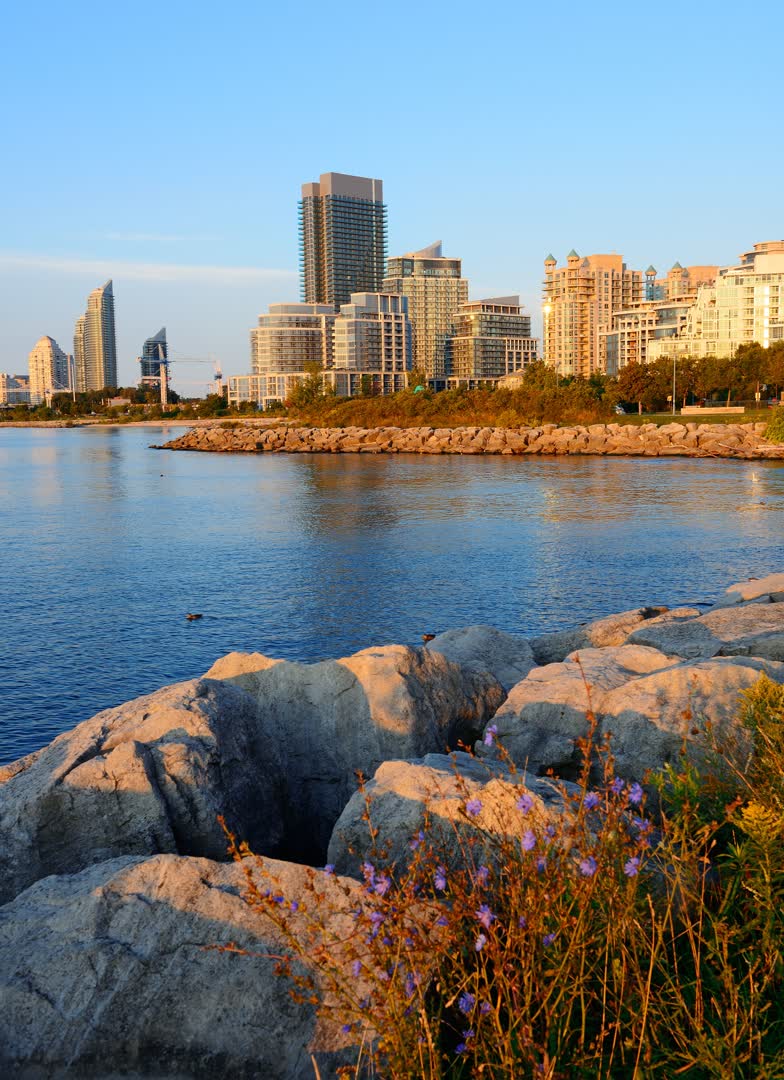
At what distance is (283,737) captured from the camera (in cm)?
1056

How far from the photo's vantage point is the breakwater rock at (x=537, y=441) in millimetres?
76125

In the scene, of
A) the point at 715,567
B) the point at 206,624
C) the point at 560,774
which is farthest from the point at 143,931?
the point at 715,567

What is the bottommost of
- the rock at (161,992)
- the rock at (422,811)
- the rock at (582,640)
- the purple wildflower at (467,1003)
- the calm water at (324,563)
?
the calm water at (324,563)

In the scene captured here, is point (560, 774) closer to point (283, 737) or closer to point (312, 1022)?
point (283, 737)

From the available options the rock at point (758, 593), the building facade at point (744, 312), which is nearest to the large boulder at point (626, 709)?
the rock at point (758, 593)

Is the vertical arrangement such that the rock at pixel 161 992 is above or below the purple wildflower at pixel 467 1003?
below

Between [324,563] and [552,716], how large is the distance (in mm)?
23436

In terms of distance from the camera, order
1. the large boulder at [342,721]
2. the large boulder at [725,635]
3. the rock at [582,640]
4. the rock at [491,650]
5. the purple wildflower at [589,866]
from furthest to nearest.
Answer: the rock at [582,640] < the rock at [491,650] < the large boulder at [725,635] < the large boulder at [342,721] < the purple wildflower at [589,866]

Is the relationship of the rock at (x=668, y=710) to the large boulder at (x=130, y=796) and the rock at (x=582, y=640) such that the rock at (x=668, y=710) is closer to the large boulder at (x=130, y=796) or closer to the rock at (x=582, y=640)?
the large boulder at (x=130, y=796)

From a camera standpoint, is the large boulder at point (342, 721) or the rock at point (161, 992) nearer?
the rock at point (161, 992)

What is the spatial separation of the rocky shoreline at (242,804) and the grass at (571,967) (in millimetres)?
515

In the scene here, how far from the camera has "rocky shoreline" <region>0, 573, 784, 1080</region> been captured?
528 centimetres

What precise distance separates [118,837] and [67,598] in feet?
69.4

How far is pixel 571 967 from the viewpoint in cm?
430
